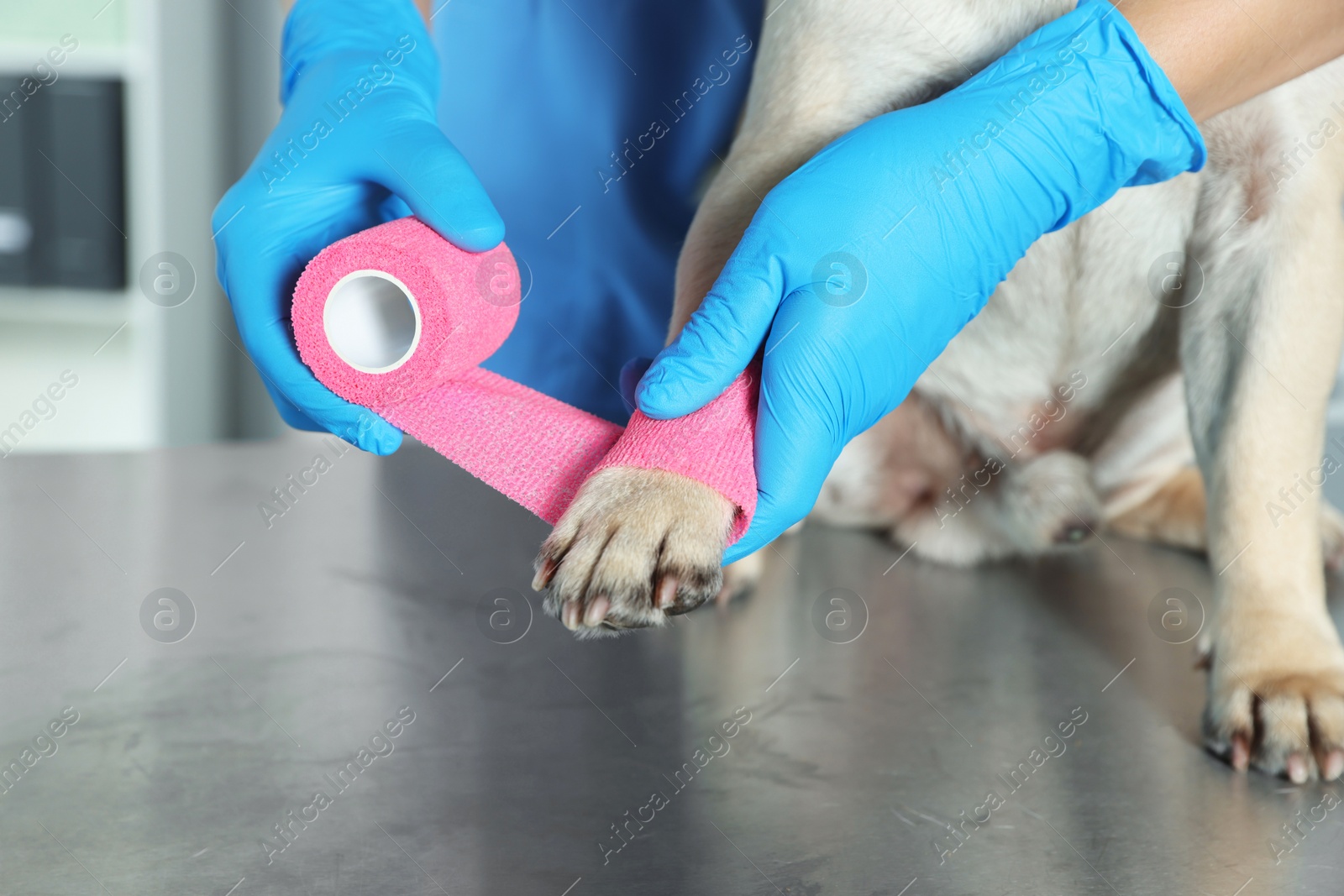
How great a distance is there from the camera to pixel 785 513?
2.30 feet

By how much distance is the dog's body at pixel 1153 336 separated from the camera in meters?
0.78

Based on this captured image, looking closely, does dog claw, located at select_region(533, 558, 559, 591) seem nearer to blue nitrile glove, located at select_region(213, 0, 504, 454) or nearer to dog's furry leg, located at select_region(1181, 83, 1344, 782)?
blue nitrile glove, located at select_region(213, 0, 504, 454)

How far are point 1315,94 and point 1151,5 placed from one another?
284 mm

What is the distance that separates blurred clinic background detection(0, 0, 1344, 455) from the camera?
247cm

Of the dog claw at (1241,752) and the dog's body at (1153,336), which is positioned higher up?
the dog's body at (1153,336)

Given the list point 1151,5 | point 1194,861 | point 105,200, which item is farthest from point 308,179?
point 105,200

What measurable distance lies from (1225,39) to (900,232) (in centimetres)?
26

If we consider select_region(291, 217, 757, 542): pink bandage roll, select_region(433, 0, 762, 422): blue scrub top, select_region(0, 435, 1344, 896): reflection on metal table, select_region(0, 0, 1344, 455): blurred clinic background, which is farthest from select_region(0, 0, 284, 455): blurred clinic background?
select_region(291, 217, 757, 542): pink bandage roll

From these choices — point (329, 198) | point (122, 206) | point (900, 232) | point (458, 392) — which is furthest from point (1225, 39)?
point (122, 206)

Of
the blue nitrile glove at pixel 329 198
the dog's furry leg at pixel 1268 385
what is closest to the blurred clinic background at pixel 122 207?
the blue nitrile glove at pixel 329 198

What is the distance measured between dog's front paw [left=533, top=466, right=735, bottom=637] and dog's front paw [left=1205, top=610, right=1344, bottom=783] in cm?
43

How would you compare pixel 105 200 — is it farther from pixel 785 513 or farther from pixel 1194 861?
pixel 1194 861

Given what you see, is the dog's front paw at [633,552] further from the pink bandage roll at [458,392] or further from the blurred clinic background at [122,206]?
the blurred clinic background at [122,206]

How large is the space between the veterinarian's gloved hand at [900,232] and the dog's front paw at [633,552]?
0.04 metres
